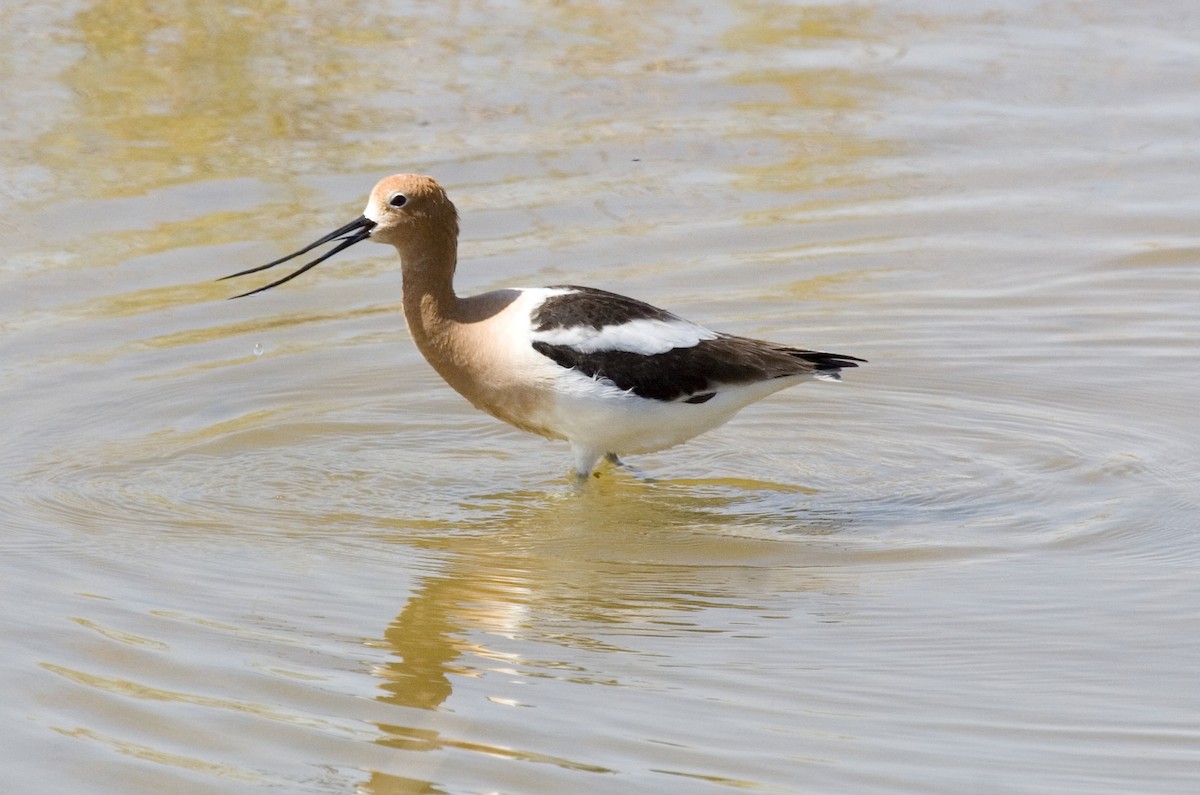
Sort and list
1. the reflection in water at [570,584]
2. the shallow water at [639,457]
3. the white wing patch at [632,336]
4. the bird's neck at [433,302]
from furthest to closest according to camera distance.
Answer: the bird's neck at [433,302] < the white wing patch at [632,336] < the reflection in water at [570,584] < the shallow water at [639,457]

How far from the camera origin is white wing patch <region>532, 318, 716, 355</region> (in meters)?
6.85

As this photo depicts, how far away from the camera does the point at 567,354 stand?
6.84m

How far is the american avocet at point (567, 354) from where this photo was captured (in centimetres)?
688

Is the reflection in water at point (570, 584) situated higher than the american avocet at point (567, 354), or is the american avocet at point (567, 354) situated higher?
the american avocet at point (567, 354)

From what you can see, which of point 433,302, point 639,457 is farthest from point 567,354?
point 639,457

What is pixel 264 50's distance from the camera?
11.7 metres

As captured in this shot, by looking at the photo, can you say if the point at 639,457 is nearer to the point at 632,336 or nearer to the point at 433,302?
the point at 632,336

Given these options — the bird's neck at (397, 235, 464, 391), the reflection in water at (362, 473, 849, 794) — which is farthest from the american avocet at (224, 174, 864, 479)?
the reflection in water at (362, 473, 849, 794)

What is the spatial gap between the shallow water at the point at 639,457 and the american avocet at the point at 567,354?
1.18 feet

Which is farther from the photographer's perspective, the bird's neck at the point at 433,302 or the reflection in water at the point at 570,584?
the bird's neck at the point at 433,302

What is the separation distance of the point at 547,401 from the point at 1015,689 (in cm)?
229

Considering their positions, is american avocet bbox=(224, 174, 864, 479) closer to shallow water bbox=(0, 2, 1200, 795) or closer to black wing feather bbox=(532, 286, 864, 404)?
black wing feather bbox=(532, 286, 864, 404)

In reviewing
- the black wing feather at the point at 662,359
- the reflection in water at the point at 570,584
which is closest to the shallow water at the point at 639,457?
the reflection in water at the point at 570,584

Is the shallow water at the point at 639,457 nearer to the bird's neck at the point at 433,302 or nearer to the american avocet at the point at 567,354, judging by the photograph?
the american avocet at the point at 567,354
